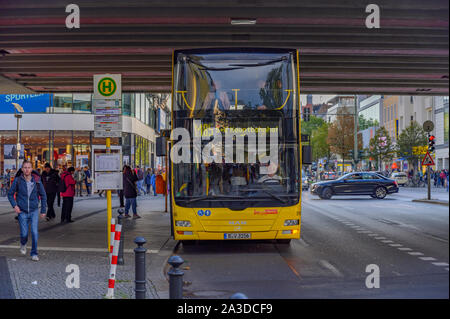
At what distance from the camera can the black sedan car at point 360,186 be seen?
34.0 metres

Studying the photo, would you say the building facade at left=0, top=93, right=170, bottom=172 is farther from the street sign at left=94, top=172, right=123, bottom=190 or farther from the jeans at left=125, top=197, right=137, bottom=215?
the street sign at left=94, top=172, right=123, bottom=190

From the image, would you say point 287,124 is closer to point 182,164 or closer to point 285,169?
point 285,169

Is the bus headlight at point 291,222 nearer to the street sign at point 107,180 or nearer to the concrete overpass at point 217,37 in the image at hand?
the street sign at point 107,180

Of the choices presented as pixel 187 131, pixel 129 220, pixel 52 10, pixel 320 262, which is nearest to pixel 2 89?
pixel 129 220

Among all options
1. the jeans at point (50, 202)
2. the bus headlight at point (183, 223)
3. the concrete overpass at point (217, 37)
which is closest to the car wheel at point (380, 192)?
the concrete overpass at point (217, 37)

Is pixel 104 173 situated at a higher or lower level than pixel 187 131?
lower

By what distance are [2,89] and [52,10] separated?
12.5 metres

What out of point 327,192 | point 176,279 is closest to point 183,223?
point 176,279

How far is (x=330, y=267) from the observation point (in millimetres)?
10734

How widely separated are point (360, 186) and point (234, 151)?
74.8 ft

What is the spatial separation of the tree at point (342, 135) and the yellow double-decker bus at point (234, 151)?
79443 millimetres

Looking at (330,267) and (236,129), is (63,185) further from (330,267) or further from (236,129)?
(330,267)

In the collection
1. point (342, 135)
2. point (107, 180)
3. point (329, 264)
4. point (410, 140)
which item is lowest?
point (329, 264)

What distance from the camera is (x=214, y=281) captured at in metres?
9.52
